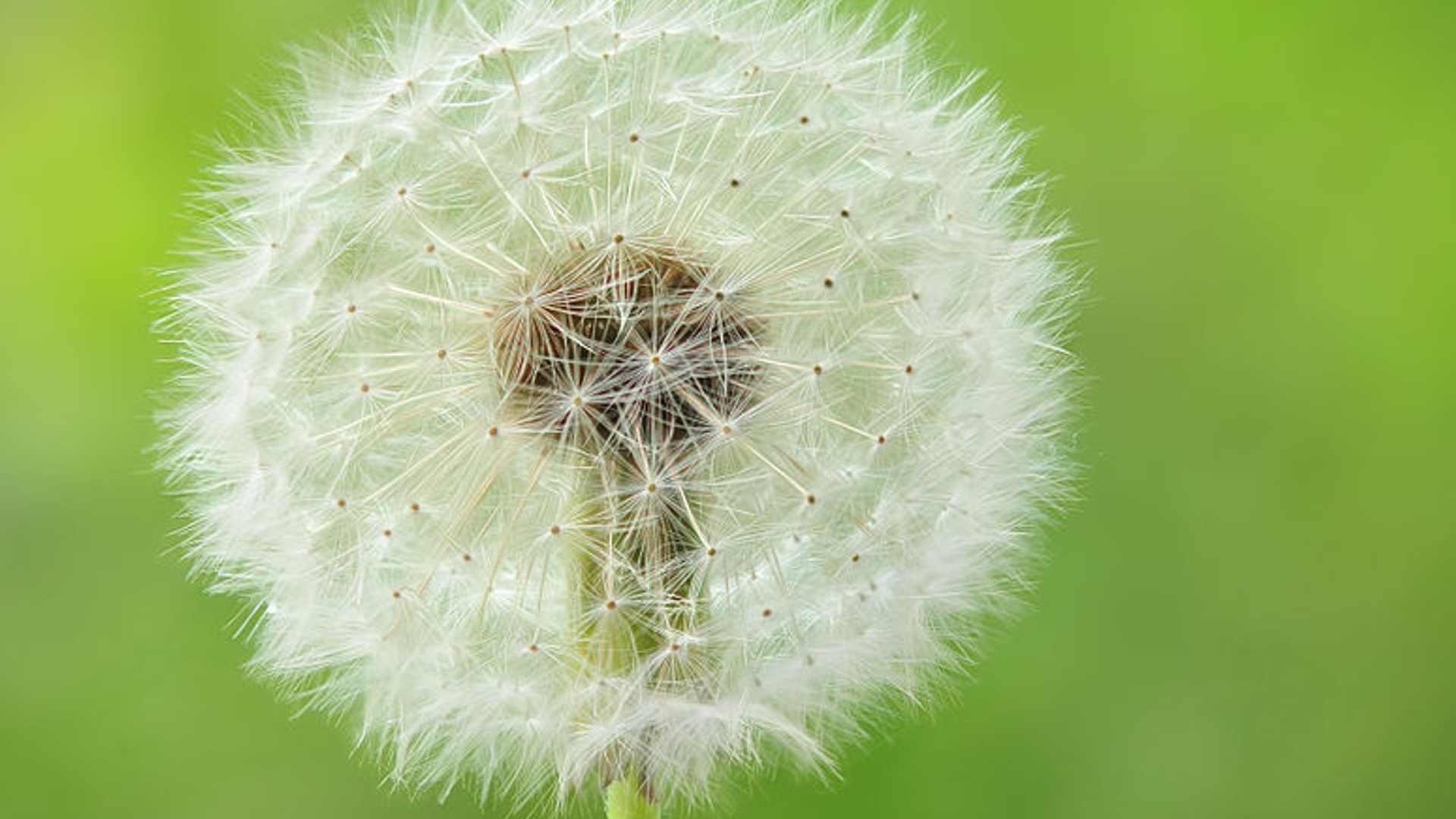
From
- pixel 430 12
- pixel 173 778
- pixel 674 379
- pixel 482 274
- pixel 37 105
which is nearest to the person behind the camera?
pixel 674 379

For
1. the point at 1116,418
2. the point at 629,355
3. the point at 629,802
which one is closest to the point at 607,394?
the point at 629,355

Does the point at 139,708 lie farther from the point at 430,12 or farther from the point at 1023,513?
Answer: the point at 1023,513

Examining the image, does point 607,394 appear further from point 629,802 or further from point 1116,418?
point 1116,418

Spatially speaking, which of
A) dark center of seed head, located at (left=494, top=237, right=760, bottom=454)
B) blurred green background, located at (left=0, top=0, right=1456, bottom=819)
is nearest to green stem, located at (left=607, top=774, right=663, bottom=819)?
dark center of seed head, located at (left=494, top=237, right=760, bottom=454)

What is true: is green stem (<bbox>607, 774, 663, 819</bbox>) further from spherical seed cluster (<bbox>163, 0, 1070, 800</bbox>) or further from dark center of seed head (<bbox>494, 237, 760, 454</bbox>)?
dark center of seed head (<bbox>494, 237, 760, 454</bbox>)

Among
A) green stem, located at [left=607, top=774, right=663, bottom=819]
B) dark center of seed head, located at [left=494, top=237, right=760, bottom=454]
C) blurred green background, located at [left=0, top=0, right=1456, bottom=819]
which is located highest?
blurred green background, located at [left=0, top=0, right=1456, bottom=819]

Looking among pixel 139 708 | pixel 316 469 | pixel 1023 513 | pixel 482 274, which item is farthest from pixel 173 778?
pixel 1023 513
